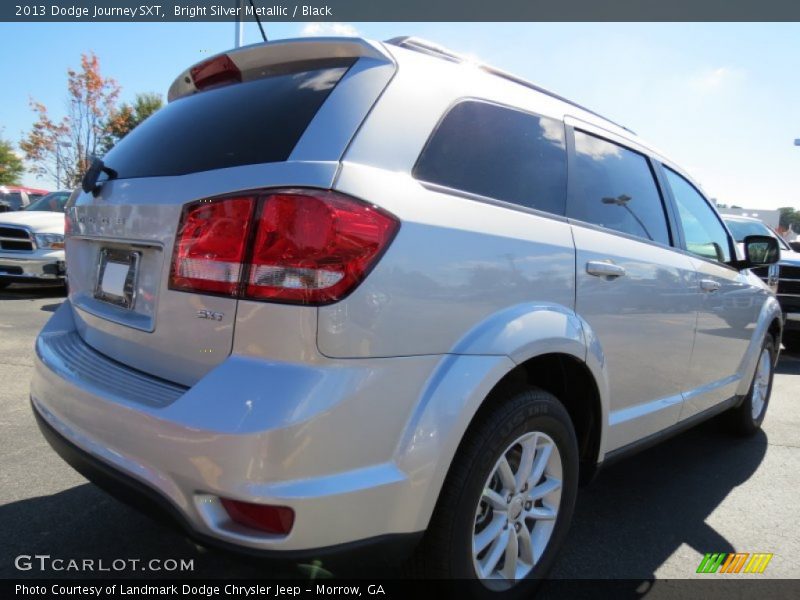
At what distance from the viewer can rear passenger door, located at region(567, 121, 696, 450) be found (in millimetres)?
2279

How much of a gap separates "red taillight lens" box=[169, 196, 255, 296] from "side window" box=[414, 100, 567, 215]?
1.76ft

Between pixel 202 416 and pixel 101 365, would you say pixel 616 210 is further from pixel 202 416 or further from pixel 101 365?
pixel 101 365

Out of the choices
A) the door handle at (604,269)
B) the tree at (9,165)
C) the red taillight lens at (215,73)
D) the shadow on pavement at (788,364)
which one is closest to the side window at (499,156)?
the door handle at (604,269)

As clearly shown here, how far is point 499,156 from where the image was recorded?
2.05 m

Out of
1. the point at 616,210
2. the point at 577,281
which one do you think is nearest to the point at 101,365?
the point at 577,281

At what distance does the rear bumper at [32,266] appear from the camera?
8.44m

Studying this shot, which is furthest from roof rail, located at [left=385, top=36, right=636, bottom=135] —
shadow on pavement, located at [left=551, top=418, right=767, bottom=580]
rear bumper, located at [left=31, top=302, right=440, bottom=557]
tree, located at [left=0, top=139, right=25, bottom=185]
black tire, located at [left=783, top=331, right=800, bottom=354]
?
tree, located at [left=0, top=139, right=25, bottom=185]

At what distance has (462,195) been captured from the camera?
1.79 m

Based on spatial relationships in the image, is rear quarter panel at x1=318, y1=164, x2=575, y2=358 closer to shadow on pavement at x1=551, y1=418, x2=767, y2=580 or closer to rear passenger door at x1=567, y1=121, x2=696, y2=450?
rear passenger door at x1=567, y1=121, x2=696, y2=450

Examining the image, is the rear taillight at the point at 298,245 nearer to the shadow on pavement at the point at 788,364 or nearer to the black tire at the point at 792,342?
the shadow on pavement at the point at 788,364

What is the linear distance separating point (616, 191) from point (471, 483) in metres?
1.62

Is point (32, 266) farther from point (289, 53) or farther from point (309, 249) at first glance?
point (309, 249)

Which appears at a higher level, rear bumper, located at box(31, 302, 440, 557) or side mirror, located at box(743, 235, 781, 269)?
side mirror, located at box(743, 235, 781, 269)

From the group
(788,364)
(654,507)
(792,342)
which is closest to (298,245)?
(654,507)
